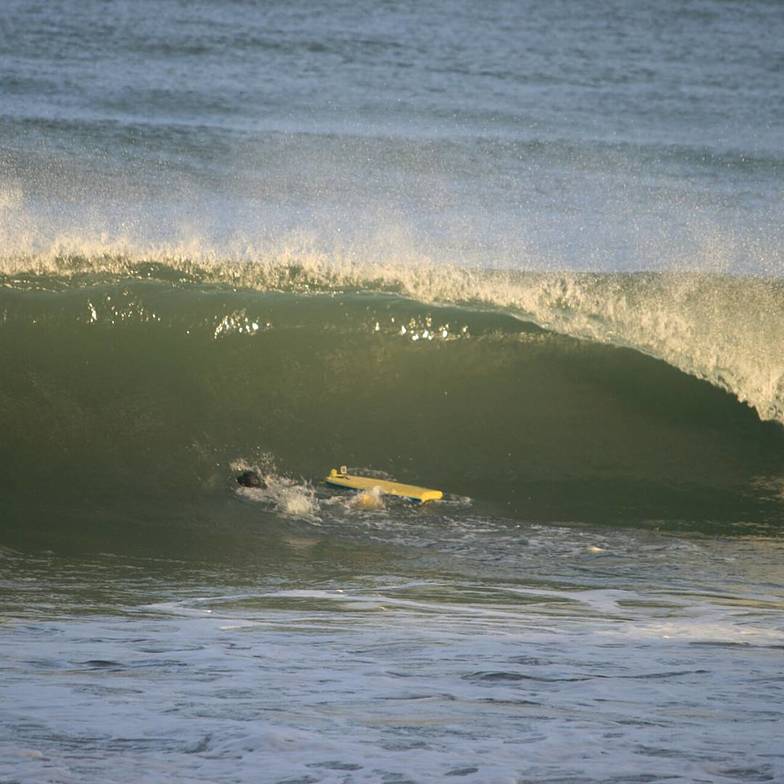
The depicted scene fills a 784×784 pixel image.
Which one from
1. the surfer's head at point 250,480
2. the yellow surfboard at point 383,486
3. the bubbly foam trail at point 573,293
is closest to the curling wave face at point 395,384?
the bubbly foam trail at point 573,293

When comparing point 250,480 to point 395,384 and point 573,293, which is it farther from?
point 573,293

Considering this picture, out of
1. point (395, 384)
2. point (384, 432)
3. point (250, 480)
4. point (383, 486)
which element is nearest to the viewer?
point (383, 486)

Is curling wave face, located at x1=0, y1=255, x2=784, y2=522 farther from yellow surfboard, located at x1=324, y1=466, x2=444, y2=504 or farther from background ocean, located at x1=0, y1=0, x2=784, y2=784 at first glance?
yellow surfboard, located at x1=324, y1=466, x2=444, y2=504

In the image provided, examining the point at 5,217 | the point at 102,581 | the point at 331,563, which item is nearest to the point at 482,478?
the point at 331,563

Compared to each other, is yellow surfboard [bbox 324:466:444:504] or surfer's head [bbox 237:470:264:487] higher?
yellow surfboard [bbox 324:466:444:504]

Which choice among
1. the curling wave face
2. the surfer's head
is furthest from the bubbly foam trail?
the surfer's head

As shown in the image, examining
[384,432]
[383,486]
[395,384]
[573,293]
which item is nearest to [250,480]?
[383,486]

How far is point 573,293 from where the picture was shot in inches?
492

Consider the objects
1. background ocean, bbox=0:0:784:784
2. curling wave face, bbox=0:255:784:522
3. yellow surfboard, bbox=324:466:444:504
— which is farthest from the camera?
curling wave face, bbox=0:255:784:522

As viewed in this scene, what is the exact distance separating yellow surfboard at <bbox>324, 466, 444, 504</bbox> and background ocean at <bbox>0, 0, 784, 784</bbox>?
158 millimetres

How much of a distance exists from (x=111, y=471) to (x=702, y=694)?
5429 mm

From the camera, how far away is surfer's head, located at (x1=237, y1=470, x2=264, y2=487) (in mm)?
9102

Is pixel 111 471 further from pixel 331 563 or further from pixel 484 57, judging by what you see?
pixel 484 57

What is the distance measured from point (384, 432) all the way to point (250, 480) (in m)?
1.46
